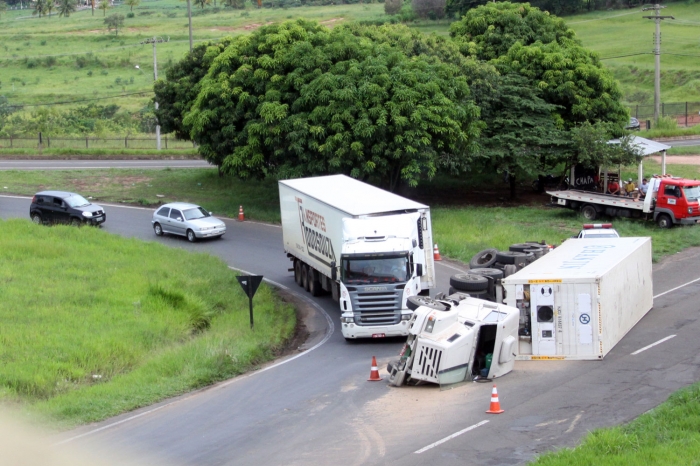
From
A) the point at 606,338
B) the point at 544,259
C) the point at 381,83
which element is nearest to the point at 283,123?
the point at 381,83

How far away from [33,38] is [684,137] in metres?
90.4

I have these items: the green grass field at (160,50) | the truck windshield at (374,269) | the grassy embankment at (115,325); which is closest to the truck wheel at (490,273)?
the truck windshield at (374,269)

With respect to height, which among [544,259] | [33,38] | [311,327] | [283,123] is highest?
[33,38]

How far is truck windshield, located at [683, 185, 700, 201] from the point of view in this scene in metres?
36.7

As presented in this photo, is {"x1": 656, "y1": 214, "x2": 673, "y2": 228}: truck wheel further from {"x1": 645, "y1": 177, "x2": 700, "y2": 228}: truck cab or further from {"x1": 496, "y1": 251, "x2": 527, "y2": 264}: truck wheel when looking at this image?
{"x1": 496, "y1": 251, "x2": 527, "y2": 264}: truck wheel

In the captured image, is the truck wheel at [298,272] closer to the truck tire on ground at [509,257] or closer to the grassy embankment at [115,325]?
the grassy embankment at [115,325]

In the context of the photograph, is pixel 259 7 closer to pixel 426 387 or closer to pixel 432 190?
pixel 432 190

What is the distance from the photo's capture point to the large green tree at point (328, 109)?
Result: 1480 inches

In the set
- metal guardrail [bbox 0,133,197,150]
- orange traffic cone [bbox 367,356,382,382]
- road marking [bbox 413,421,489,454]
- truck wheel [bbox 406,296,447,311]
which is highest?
metal guardrail [bbox 0,133,197,150]

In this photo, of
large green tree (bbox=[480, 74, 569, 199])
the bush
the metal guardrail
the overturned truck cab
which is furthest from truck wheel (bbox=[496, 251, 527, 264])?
the bush

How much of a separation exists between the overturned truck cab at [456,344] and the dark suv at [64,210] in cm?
2345

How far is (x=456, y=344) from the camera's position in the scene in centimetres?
1781

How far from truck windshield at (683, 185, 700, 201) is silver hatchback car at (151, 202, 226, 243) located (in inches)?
787

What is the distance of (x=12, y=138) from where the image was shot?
6600 cm
